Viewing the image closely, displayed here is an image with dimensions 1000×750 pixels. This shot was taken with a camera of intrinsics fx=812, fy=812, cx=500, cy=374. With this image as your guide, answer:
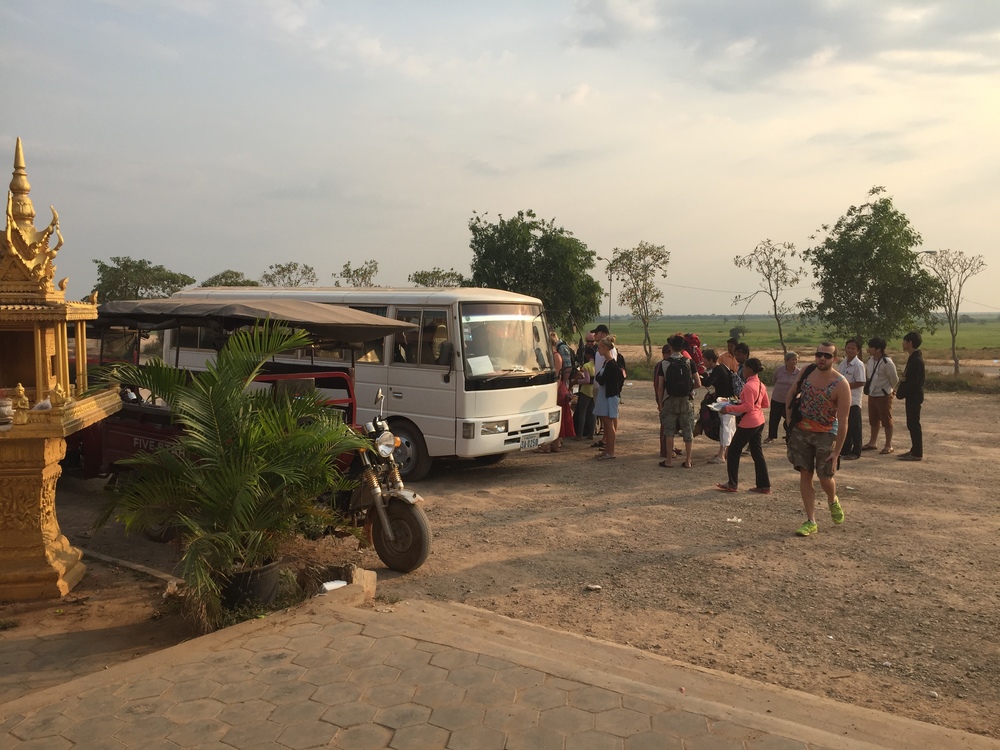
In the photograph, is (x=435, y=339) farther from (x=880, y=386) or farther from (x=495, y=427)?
(x=880, y=386)

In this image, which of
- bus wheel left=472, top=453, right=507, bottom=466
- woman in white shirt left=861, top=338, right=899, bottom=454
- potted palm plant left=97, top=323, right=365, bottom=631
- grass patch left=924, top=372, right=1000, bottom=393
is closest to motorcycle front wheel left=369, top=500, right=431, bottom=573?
potted palm plant left=97, top=323, right=365, bottom=631

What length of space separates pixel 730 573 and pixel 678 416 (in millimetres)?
4522

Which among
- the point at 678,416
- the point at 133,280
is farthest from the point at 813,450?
the point at 133,280

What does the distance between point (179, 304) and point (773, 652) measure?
6077 mm

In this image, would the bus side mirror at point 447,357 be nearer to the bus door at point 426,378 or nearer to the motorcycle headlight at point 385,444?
the bus door at point 426,378

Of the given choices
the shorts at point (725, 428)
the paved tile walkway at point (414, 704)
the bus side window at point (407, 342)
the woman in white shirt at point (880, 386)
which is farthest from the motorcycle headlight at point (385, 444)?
the woman in white shirt at point (880, 386)

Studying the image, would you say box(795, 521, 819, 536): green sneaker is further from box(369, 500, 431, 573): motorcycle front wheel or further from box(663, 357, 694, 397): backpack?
box(369, 500, 431, 573): motorcycle front wheel

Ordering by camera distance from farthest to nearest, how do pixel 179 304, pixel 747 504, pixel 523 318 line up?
pixel 523 318, pixel 747 504, pixel 179 304

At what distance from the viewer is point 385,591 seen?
5.98 metres

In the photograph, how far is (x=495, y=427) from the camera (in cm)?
984

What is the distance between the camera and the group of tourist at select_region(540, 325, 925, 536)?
24.5 ft

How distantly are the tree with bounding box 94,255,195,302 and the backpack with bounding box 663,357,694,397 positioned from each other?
28604 millimetres

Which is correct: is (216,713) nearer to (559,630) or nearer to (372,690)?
(372,690)

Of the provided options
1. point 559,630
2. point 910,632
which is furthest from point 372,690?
point 910,632
